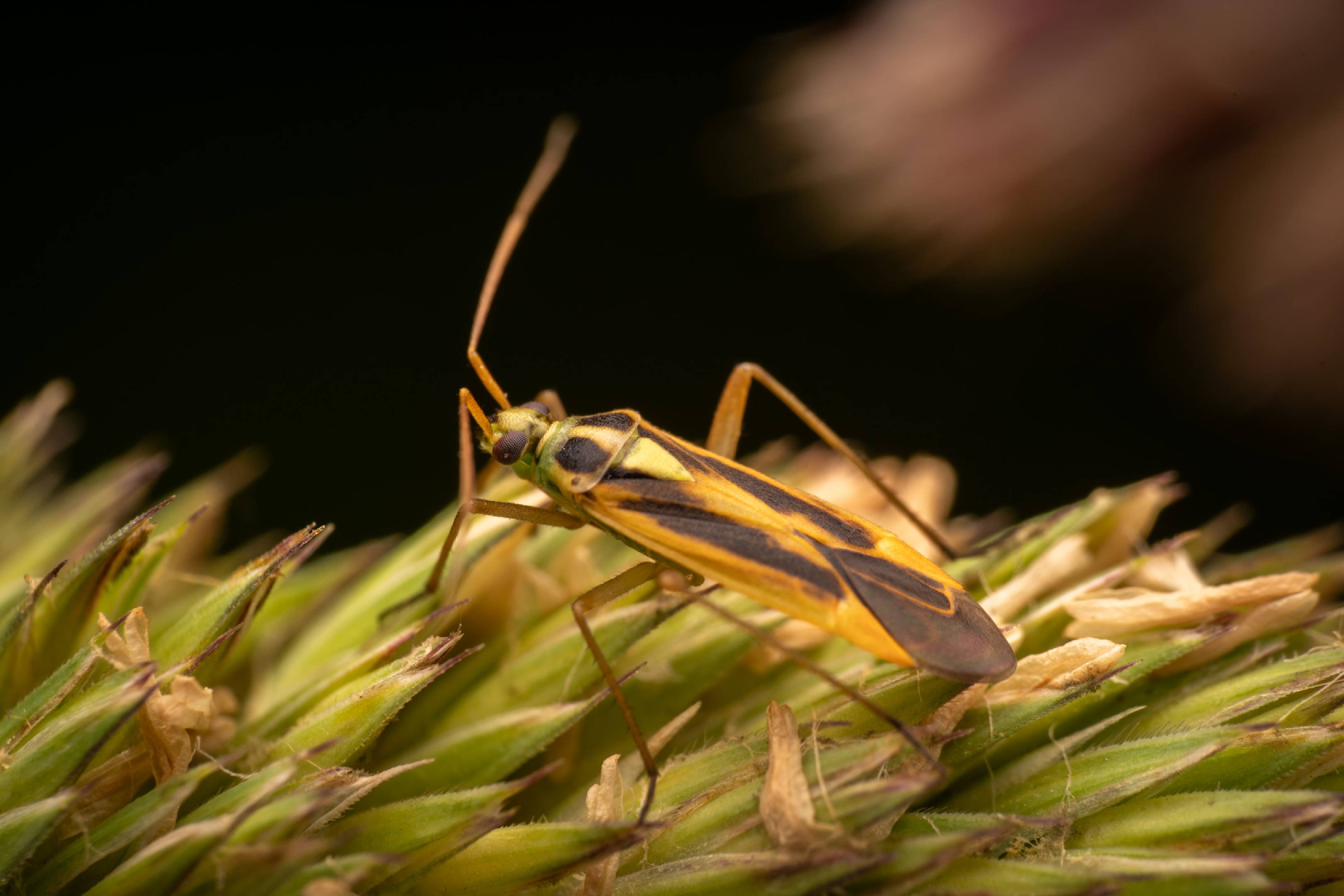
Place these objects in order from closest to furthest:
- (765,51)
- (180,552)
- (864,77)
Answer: (180,552), (864,77), (765,51)

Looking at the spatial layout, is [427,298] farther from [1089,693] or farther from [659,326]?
[1089,693]

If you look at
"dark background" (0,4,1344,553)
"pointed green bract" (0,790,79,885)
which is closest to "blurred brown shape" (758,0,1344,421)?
"dark background" (0,4,1344,553)

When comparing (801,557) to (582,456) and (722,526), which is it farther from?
(582,456)

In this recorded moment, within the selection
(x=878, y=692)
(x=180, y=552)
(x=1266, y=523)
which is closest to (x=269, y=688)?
(x=180, y=552)

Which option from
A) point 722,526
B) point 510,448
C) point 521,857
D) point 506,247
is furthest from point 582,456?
point 521,857

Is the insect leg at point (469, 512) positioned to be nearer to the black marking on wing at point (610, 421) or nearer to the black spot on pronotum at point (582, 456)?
the black spot on pronotum at point (582, 456)

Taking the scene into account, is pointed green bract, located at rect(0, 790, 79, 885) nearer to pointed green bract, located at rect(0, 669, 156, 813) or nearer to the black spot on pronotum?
pointed green bract, located at rect(0, 669, 156, 813)
